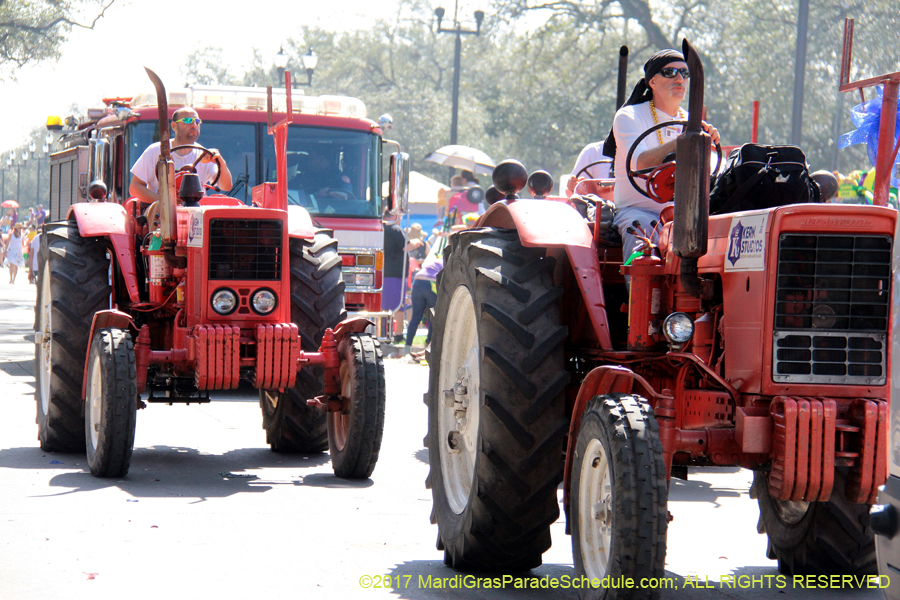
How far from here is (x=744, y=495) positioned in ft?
23.7

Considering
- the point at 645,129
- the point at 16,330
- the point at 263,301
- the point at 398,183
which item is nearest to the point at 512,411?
the point at 645,129

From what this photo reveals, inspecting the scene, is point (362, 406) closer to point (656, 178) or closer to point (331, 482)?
point (331, 482)

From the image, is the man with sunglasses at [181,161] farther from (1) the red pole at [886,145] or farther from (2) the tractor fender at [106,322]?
(1) the red pole at [886,145]

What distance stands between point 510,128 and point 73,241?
3926 cm

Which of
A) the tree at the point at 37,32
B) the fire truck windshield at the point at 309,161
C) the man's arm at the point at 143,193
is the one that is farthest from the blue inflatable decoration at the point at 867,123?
the tree at the point at 37,32

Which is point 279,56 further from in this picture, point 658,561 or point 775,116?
point 775,116

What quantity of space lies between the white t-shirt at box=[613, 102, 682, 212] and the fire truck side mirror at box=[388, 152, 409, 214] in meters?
6.65

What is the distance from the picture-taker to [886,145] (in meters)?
4.12

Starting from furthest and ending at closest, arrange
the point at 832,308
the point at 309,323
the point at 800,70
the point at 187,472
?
1. the point at 800,70
2. the point at 309,323
3. the point at 187,472
4. the point at 832,308

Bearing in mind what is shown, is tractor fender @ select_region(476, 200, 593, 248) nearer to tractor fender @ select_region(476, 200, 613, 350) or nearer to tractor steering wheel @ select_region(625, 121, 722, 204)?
tractor fender @ select_region(476, 200, 613, 350)

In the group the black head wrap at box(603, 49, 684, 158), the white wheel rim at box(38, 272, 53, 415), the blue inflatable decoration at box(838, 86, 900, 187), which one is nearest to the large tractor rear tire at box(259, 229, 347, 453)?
the white wheel rim at box(38, 272, 53, 415)

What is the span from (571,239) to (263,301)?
10.1 ft

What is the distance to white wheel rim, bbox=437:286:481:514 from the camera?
5.21m

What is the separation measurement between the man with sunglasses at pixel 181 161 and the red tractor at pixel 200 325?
0.21 m
